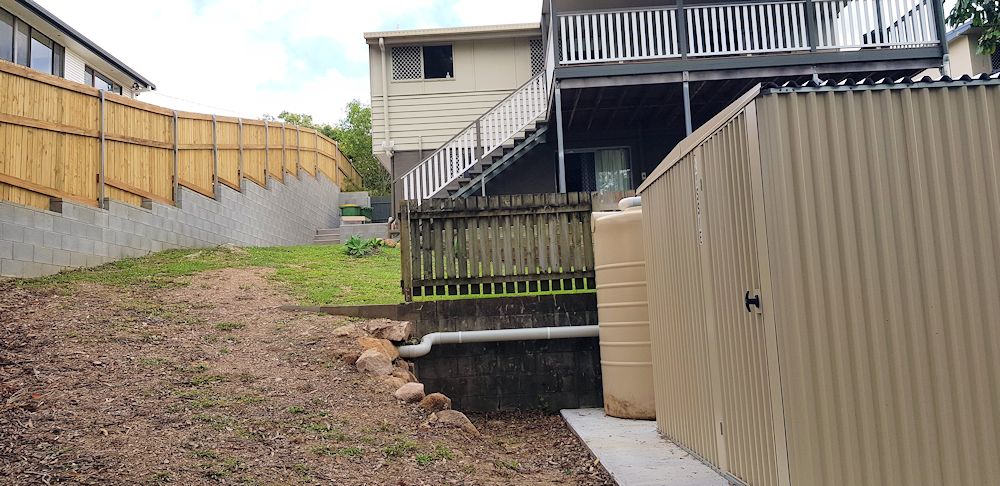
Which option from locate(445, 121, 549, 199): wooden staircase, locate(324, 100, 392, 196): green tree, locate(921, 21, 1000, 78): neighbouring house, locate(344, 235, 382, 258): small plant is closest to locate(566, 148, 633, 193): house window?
locate(445, 121, 549, 199): wooden staircase

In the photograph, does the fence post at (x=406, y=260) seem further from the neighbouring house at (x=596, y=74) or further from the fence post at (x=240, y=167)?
the fence post at (x=240, y=167)

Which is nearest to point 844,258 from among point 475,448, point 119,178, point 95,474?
point 475,448

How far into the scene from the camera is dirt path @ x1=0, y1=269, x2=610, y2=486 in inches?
A: 165

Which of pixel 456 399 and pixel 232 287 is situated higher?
pixel 232 287

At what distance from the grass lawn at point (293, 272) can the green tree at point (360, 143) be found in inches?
584

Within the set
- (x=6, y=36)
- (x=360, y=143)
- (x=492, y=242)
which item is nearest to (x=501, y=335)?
(x=492, y=242)

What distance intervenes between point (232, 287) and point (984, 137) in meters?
7.99

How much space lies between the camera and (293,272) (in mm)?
10203

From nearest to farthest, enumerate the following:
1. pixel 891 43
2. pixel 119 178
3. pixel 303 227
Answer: pixel 119 178 < pixel 891 43 < pixel 303 227

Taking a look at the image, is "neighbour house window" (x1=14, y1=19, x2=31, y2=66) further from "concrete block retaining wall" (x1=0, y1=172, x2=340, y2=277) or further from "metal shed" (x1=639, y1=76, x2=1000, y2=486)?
"metal shed" (x1=639, y1=76, x2=1000, y2=486)

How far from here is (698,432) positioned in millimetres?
4164

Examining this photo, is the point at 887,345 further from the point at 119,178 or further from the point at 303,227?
the point at 303,227

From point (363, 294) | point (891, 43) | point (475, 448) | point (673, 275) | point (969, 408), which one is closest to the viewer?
point (969, 408)

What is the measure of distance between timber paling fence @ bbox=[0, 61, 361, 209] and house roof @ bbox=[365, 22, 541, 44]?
140 inches
